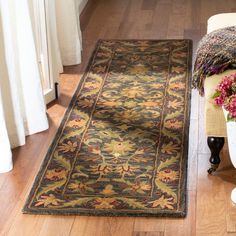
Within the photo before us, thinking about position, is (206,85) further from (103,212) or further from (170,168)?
(103,212)

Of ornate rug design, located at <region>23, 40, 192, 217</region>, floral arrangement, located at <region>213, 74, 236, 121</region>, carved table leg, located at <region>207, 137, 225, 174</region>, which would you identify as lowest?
ornate rug design, located at <region>23, 40, 192, 217</region>

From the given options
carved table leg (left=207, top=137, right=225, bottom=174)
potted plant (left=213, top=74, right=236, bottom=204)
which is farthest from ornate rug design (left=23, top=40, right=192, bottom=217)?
potted plant (left=213, top=74, right=236, bottom=204)

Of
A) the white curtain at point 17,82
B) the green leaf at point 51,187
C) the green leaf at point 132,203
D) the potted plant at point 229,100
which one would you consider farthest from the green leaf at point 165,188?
the white curtain at point 17,82

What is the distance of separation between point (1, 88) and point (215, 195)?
123 cm

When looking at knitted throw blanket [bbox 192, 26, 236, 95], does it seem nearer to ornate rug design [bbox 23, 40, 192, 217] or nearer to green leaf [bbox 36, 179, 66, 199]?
ornate rug design [bbox 23, 40, 192, 217]

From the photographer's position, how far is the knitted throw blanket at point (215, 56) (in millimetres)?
2727

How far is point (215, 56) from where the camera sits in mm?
2766

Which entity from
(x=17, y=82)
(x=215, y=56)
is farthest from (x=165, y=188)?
(x=17, y=82)

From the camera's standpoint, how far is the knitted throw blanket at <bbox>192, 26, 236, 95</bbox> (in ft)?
8.95

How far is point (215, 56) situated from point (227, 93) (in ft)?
1.11

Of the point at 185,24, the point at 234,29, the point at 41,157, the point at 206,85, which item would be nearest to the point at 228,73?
the point at 206,85

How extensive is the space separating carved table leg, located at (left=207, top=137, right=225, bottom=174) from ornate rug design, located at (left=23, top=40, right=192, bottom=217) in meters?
0.15

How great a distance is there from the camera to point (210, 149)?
285cm

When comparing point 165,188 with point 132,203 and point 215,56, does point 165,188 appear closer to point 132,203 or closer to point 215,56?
point 132,203
